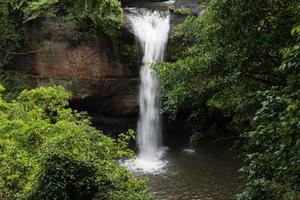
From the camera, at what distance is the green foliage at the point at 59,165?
7.89m

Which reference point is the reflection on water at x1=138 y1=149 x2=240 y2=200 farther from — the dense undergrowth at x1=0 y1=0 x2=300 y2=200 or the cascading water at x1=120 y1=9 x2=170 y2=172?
the dense undergrowth at x1=0 y1=0 x2=300 y2=200

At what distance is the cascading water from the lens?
18953 mm

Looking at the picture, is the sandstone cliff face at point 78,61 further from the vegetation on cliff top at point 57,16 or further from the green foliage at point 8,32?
the green foliage at point 8,32

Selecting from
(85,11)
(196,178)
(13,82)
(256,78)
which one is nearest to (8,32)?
(13,82)

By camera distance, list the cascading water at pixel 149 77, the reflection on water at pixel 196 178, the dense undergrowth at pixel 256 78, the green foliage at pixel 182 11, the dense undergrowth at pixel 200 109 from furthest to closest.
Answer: the green foliage at pixel 182 11 → the cascading water at pixel 149 77 → the reflection on water at pixel 196 178 → the dense undergrowth at pixel 200 109 → the dense undergrowth at pixel 256 78

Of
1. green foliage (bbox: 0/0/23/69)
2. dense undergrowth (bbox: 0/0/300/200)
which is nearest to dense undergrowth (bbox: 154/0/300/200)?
dense undergrowth (bbox: 0/0/300/200)

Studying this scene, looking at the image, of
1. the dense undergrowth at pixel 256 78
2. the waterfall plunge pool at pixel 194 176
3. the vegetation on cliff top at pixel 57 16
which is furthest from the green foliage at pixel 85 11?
the dense undergrowth at pixel 256 78

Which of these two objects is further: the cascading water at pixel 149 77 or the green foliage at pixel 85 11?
the cascading water at pixel 149 77

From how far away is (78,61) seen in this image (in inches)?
725

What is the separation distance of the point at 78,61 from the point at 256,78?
11.2 m

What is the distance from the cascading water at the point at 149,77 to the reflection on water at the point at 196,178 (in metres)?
1.95

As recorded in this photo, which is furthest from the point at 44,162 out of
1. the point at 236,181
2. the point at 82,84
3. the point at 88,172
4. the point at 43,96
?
the point at 82,84

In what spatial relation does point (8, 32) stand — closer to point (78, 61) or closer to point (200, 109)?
point (78, 61)

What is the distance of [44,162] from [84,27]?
11.6 metres
